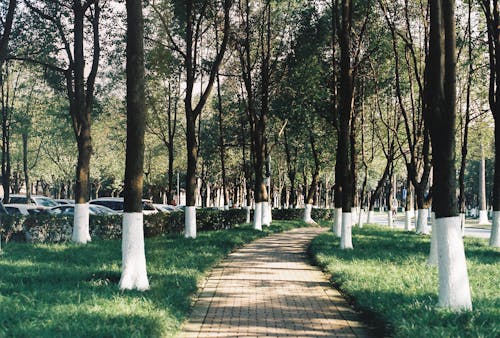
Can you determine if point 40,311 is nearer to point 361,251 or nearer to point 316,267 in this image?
point 316,267

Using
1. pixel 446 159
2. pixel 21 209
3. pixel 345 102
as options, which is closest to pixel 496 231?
pixel 345 102

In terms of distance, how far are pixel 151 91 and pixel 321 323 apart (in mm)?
32103

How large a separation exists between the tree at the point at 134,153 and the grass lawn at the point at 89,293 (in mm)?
628

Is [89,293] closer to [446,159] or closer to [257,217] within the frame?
[446,159]

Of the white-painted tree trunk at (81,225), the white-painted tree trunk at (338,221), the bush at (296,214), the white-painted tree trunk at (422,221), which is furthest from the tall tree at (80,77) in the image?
the bush at (296,214)

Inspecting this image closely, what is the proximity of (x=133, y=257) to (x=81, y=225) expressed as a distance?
9123 millimetres

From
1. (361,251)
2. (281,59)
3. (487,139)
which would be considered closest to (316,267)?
(361,251)

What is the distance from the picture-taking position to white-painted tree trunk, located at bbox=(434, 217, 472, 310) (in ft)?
25.3

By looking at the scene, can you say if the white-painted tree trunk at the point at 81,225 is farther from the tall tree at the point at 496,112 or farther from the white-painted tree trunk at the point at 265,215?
the white-painted tree trunk at the point at 265,215

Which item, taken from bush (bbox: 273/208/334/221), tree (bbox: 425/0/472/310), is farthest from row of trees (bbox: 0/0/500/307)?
bush (bbox: 273/208/334/221)

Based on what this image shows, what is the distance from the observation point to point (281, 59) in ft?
107

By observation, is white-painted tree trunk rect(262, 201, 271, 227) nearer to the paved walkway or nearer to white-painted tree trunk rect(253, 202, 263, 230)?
white-painted tree trunk rect(253, 202, 263, 230)

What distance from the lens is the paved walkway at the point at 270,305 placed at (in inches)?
283

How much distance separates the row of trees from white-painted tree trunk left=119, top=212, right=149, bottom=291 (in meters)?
1.01
